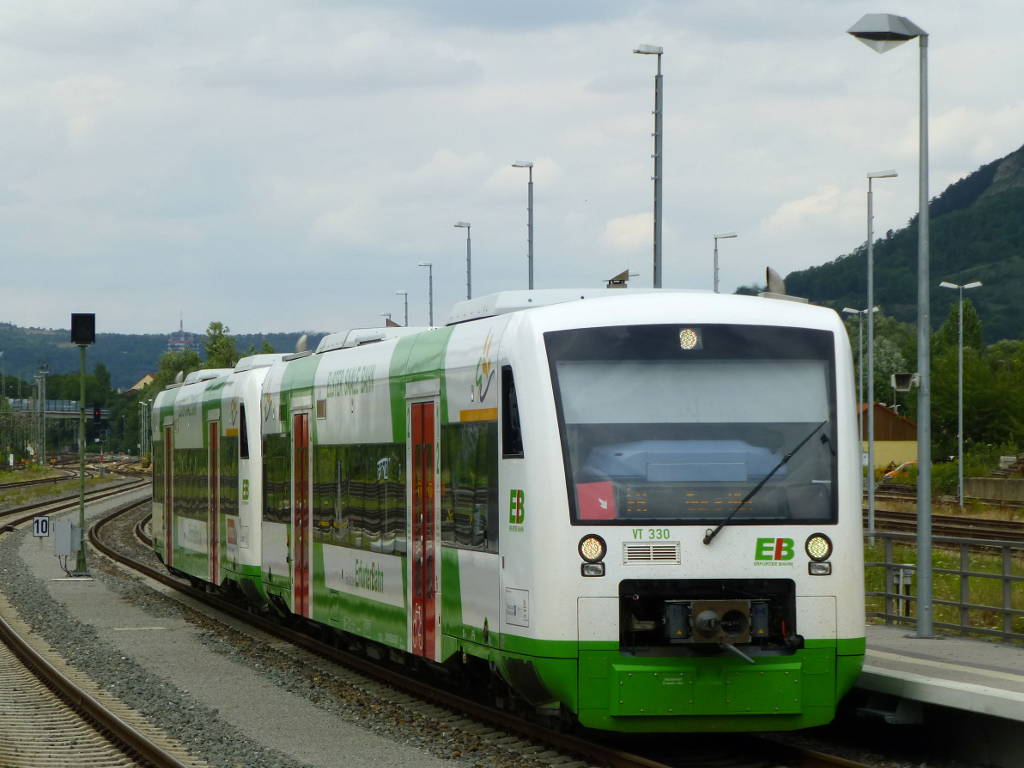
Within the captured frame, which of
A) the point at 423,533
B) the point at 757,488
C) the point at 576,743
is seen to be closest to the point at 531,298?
the point at 423,533

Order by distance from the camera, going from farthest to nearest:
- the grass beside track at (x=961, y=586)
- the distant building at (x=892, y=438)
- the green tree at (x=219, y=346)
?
1. the green tree at (x=219, y=346)
2. the distant building at (x=892, y=438)
3. the grass beside track at (x=961, y=586)

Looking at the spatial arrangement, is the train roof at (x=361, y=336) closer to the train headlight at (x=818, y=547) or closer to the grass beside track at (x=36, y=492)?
the train headlight at (x=818, y=547)

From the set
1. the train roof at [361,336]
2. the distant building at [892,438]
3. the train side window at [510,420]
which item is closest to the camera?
the train side window at [510,420]

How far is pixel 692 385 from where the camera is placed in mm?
11266

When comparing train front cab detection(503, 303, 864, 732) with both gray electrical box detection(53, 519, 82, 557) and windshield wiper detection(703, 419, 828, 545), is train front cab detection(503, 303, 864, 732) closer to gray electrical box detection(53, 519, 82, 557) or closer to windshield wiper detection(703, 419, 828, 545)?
windshield wiper detection(703, 419, 828, 545)

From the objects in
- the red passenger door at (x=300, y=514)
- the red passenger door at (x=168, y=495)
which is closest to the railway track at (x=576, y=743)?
the red passenger door at (x=300, y=514)

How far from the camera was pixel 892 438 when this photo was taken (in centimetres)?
10619

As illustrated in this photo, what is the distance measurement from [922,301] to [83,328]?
17946 millimetres

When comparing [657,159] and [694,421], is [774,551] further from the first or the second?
[657,159]

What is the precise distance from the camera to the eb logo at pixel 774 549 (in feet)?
35.9

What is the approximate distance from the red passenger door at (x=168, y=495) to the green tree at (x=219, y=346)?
351 feet

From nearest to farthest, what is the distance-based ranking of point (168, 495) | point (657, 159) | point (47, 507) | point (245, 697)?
point (245, 697) < point (657, 159) < point (168, 495) < point (47, 507)

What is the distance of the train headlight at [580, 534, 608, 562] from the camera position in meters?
10.7

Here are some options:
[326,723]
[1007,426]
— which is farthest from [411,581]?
[1007,426]
